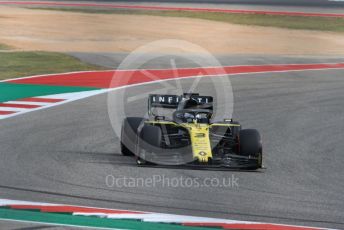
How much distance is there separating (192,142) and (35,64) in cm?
1478

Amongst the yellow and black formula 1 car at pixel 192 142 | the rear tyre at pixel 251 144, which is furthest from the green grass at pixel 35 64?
the rear tyre at pixel 251 144

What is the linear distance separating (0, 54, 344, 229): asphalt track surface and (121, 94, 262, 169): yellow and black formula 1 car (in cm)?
20

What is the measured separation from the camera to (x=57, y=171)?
40.7 feet

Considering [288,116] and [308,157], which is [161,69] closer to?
[288,116]

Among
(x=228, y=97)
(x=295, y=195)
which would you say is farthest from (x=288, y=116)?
(x=295, y=195)

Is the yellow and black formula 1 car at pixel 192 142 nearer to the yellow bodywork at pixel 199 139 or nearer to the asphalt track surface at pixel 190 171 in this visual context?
the yellow bodywork at pixel 199 139

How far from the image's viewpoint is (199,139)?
42.2 ft

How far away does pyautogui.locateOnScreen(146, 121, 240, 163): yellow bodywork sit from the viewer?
1261 cm

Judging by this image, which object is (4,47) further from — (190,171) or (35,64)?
(190,171)

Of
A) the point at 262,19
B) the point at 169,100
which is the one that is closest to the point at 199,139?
the point at 169,100

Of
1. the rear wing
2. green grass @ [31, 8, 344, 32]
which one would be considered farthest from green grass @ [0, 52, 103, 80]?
green grass @ [31, 8, 344, 32]

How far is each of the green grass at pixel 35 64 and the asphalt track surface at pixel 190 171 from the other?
511 centimetres

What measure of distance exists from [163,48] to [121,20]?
9.53 metres

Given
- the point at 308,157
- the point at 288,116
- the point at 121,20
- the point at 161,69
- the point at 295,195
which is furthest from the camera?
the point at 121,20
